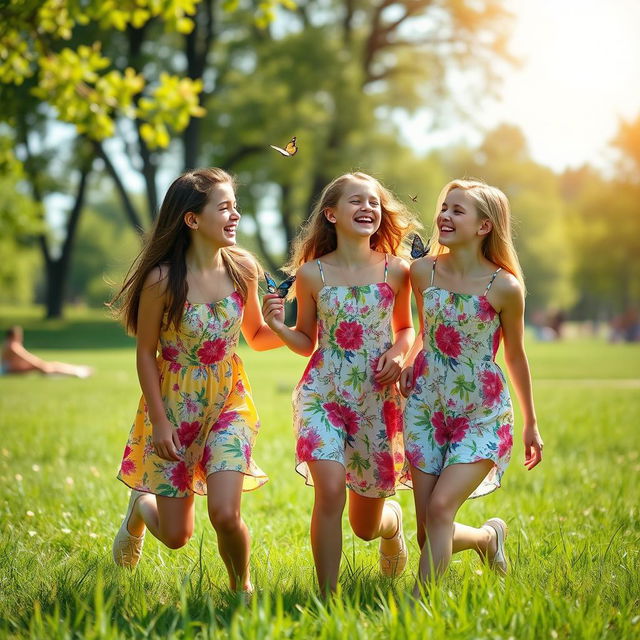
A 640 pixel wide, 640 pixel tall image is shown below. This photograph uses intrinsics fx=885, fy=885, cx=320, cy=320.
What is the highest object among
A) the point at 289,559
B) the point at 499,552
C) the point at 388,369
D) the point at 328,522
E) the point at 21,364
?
the point at 388,369

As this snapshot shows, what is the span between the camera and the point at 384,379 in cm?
406

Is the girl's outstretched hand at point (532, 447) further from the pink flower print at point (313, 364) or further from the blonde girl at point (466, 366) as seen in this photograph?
the pink flower print at point (313, 364)

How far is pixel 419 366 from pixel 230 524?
1126mm

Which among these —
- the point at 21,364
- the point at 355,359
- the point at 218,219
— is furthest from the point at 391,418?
the point at 21,364

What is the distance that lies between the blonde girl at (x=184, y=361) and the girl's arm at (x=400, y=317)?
720mm

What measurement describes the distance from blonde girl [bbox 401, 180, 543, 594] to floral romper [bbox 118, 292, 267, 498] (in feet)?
2.58

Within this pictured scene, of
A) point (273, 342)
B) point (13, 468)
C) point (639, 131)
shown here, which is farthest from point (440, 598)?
point (639, 131)

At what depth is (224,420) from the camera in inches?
160

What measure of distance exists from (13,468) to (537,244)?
183ft

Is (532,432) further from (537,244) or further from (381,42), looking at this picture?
(537,244)

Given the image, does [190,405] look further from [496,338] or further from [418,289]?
[496,338]

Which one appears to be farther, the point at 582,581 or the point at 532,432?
the point at 532,432

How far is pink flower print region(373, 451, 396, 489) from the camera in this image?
13.5ft

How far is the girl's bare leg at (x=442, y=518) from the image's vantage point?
3695 millimetres
